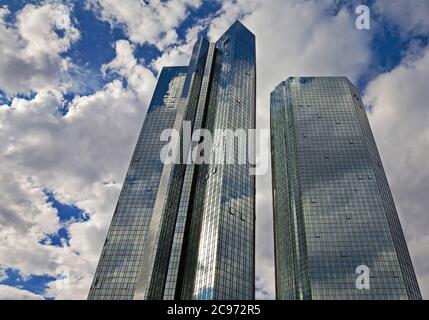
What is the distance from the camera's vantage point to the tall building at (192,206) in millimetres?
100250

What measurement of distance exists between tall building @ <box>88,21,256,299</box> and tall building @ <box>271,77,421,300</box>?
48.1 metres

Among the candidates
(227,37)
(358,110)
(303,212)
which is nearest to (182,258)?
(303,212)

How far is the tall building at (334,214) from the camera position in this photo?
136 m

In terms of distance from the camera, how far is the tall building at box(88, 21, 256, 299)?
10025 cm

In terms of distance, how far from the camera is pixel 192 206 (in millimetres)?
126438

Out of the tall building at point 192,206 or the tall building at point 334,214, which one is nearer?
the tall building at point 192,206

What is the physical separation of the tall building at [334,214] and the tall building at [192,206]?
48091 mm

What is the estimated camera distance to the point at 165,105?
186m

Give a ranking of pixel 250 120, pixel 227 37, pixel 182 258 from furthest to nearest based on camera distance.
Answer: pixel 227 37 → pixel 250 120 → pixel 182 258

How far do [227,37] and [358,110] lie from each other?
86.7 meters
